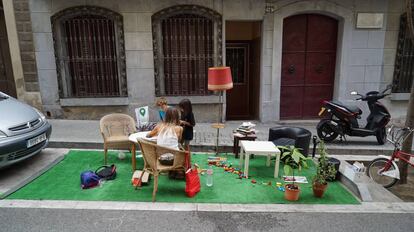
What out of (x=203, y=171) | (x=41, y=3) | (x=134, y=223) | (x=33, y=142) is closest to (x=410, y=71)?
(x=203, y=171)

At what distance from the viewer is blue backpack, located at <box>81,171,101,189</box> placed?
4.64 m

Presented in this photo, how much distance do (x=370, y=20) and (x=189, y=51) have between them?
5.31 meters

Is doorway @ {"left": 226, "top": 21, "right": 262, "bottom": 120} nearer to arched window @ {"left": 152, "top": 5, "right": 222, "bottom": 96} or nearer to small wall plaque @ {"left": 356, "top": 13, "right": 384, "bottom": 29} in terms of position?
arched window @ {"left": 152, "top": 5, "right": 222, "bottom": 96}

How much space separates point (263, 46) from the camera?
8.48 metres

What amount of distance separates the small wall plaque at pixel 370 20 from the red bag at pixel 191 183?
6972mm

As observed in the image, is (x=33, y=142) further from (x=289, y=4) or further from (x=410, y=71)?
(x=410, y=71)

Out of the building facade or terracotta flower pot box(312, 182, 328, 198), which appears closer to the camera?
terracotta flower pot box(312, 182, 328, 198)

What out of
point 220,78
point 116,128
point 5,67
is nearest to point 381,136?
point 220,78

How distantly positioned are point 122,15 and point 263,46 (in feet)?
13.6

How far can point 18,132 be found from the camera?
16.1 feet

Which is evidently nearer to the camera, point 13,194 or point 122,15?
point 13,194

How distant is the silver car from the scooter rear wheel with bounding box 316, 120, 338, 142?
19.6ft

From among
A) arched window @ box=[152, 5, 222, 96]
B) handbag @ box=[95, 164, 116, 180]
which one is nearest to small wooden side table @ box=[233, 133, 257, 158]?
handbag @ box=[95, 164, 116, 180]

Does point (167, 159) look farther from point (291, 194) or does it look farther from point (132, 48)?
point (132, 48)
